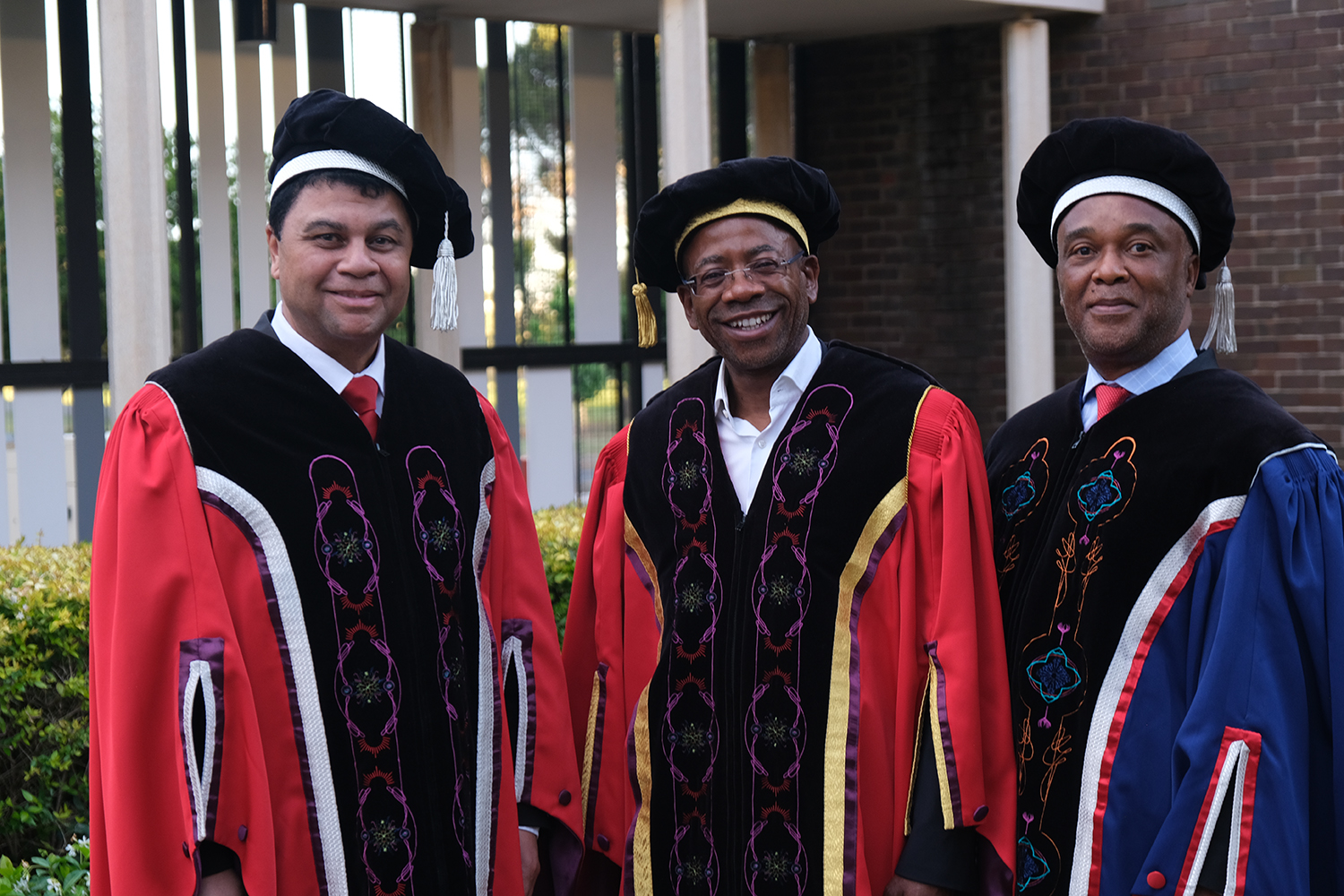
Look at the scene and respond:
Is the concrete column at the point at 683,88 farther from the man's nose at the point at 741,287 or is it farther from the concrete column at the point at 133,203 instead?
the man's nose at the point at 741,287

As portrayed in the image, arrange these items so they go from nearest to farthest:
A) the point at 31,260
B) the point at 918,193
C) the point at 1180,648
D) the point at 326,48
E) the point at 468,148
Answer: the point at 1180,648 → the point at 31,260 → the point at 326,48 → the point at 468,148 → the point at 918,193

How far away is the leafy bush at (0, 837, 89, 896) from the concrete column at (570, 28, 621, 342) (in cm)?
459

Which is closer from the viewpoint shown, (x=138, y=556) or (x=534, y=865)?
(x=138, y=556)

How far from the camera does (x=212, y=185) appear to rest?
251 inches

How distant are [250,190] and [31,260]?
1013 mm

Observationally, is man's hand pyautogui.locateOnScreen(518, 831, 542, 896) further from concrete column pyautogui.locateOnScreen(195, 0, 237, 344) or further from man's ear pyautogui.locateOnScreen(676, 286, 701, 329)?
concrete column pyautogui.locateOnScreen(195, 0, 237, 344)

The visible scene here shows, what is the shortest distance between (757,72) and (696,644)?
21.1ft

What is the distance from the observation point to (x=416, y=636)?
8.66ft

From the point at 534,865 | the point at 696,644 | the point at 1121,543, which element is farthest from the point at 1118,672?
the point at 534,865

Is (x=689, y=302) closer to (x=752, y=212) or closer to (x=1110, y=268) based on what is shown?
(x=752, y=212)

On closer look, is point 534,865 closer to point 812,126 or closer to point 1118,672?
point 1118,672

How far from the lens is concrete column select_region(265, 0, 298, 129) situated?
652cm

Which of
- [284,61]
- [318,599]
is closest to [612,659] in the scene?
[318,599]

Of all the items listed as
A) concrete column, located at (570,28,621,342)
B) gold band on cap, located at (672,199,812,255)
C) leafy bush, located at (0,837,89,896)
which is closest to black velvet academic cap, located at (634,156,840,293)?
gold band on cap, located at (672,199,812,255)
